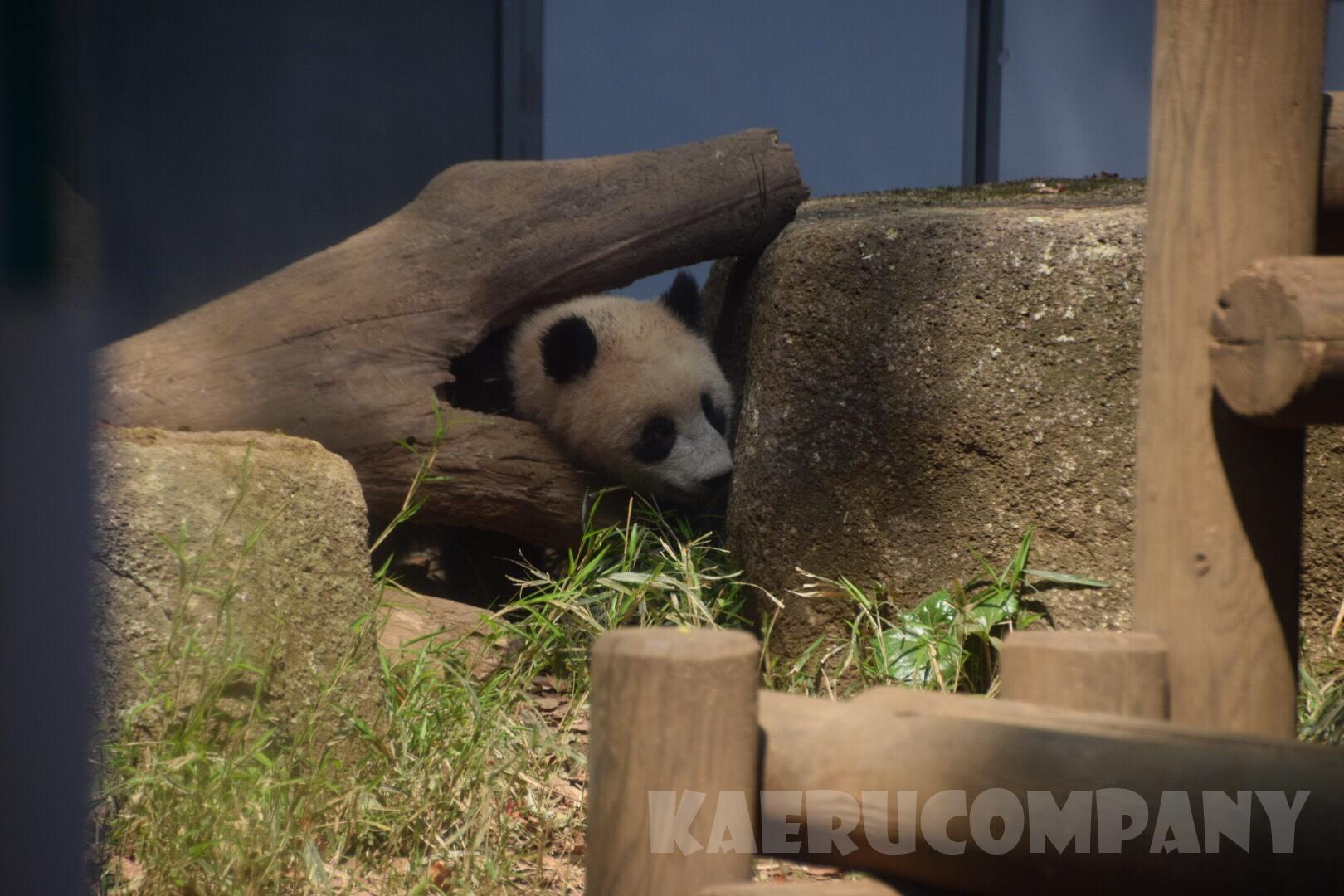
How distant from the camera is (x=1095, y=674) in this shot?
1429 millimetres

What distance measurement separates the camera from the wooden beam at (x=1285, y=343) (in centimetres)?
135

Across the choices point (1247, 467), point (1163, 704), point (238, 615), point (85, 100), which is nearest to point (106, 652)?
point (238, 615)

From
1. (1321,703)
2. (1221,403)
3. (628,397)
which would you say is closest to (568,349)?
(628,397)

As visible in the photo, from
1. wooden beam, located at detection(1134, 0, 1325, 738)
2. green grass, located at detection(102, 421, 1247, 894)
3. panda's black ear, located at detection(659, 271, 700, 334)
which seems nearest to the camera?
wooden beam, located at detection(1134, 0, 1325, 738)

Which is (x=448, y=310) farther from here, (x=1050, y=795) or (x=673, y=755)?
(x=1050, y=795)

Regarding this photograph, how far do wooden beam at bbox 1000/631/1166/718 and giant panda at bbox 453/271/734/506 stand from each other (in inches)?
92.6

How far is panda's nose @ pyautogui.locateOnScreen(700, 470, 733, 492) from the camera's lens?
12.4ft

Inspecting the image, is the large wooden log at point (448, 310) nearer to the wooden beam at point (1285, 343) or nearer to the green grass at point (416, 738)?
the green grass at point (416, 738)

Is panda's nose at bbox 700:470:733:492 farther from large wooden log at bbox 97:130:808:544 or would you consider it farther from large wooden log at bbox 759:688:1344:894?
large wooden log at bbox 759:688:1344:894

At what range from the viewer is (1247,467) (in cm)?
150

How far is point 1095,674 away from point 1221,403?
0.42 metres

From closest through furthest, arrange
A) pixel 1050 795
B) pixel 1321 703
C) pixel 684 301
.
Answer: pixel 1050 795 → pixel 1321 703 → pixel 684 301

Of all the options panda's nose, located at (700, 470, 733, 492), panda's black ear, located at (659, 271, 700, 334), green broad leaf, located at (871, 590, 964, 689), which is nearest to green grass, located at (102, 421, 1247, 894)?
green broad leaf, located at (871, 590, 964, 689)

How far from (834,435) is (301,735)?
1.65 meters
